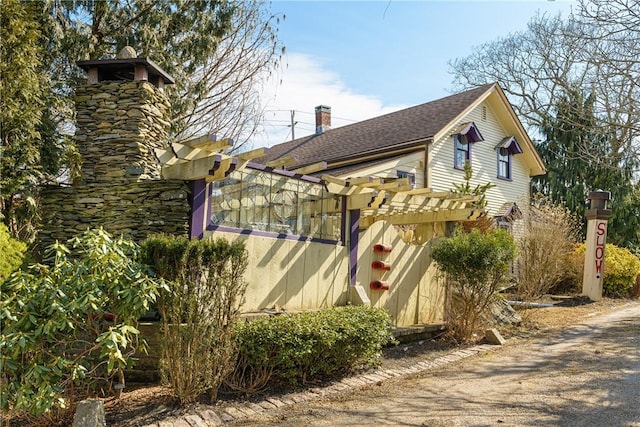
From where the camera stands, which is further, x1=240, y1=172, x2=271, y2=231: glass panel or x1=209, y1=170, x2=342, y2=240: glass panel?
x1=240, y1=172, x2=271, y2=231: glass panel

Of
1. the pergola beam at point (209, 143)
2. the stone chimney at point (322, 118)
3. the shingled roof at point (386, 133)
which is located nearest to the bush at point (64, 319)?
the pergola beam at point (209, 143)

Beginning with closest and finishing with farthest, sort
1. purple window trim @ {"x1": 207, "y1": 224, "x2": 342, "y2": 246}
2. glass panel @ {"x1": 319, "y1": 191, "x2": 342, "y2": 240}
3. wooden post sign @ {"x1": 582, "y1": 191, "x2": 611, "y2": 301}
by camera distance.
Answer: purple window trim @ {"x1": 207, "y1": 224, "x2": 342, "y2": 246}, glass panel @ {"x1": 319, "y1": 191, "x2": 342, "y2": 240}, wooden post sign @ {"x1": 582, "y1": 191, "x2": 611, "y2": 301}

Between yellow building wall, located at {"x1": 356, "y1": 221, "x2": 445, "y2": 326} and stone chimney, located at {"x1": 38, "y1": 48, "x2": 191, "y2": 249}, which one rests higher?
stone chimney, located at {"x1": 38, "y1": 48, "x2": 191, "y2": 249}

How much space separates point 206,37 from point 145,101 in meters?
5.77

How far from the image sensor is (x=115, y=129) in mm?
7855

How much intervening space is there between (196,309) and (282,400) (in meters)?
1.35

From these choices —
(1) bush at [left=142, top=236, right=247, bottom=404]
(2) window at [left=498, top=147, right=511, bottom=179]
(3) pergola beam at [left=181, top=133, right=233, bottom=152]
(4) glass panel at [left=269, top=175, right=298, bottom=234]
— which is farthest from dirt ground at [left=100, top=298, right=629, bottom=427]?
(2) window at [left=498, top=147, right=511, bottom=179]

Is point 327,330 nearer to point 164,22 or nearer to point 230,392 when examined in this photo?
point 230,392

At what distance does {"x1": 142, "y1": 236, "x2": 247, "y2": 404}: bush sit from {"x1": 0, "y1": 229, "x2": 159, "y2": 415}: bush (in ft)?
0.83

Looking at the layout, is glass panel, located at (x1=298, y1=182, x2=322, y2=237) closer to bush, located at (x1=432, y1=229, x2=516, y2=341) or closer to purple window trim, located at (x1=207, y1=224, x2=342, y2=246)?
purple window trim, located at (x1=207, y1=224, x2=342, y2=246)

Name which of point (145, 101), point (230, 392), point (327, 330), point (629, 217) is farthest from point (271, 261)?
point (629, 217)

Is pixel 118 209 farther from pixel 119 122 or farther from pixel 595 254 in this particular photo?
pixel 595 254

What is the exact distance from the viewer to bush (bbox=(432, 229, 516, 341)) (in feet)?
26.6

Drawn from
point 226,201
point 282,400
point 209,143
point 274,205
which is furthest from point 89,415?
point 274,205
